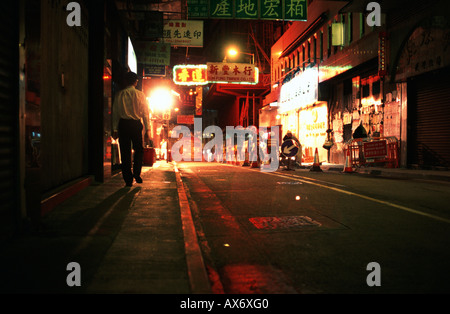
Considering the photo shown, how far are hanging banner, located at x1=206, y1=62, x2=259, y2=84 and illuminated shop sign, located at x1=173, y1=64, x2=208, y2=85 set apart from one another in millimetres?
751

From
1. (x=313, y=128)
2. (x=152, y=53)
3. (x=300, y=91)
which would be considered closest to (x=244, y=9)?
(x=152, y=53)

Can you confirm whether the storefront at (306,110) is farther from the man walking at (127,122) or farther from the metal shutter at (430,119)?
the man walking at (127,122)

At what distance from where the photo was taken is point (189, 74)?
79.1ft

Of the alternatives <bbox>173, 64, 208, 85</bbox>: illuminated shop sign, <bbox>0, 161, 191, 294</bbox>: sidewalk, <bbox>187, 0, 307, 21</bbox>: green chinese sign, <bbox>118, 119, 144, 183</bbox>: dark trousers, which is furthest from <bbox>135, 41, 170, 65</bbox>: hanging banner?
<bbox>0, 161, 191, 294</bbox>: sidewalk

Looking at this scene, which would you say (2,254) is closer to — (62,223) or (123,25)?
(62,223)

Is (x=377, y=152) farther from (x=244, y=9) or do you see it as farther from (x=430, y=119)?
(x=244, y=9)

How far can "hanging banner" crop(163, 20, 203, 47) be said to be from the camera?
16.3 m

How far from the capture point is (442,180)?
437 inches

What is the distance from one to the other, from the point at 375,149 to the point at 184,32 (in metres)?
9.94

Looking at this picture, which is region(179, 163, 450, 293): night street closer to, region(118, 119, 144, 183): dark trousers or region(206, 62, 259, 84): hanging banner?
region(118, 119, 144, 183): dark trousers

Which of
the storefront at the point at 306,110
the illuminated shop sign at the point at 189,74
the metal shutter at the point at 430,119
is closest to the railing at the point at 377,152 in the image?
the metal shutter at the point at 430,119

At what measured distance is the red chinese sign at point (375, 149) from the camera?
14575mm
